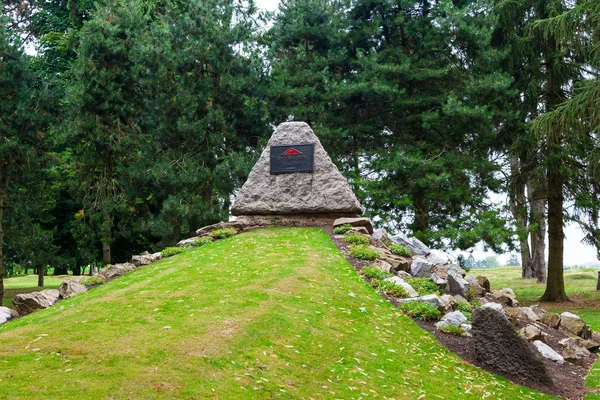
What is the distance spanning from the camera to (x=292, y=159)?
14727mm

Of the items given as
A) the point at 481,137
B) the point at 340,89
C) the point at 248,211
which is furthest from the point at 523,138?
the point at 248,211

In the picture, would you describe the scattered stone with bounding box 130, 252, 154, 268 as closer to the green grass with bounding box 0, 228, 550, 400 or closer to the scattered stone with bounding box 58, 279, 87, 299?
the scattered stone with bounding box 58, 279, 87, 299

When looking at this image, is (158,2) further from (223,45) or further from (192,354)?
(192,354)

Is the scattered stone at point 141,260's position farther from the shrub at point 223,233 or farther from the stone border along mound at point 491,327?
the stone border along mound at point 491,327

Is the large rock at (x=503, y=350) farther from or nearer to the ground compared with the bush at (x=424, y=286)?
nearer to the ground

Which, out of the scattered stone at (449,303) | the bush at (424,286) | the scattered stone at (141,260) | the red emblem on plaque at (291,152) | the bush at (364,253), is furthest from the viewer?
the red emblem on plaque at (291,152)

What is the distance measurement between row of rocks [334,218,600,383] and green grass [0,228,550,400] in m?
0.42

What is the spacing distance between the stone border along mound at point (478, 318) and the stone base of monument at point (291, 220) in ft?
0.57

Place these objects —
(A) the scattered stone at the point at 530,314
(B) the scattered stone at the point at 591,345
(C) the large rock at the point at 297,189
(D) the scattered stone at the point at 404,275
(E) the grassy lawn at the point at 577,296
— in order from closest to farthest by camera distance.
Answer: (B) the scattered stone at the point at 591,345 → (D) the scattered stone at the point at 404,275 → (A) the scattered stone at the point at 530,314 → (C) the large rock at the point at 297,189 → (E) the grassy lawn at the point at 577,296

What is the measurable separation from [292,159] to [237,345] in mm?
8775

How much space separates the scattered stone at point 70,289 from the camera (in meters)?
10.9

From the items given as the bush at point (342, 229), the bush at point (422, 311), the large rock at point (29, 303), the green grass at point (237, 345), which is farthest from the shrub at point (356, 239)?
the large rock at point (29, 303)

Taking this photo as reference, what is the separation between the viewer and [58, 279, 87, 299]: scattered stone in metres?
10.9

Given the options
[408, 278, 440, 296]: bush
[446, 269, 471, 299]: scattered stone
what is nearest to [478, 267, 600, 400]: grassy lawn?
[446, 269, 471, 299]: scattered stone
